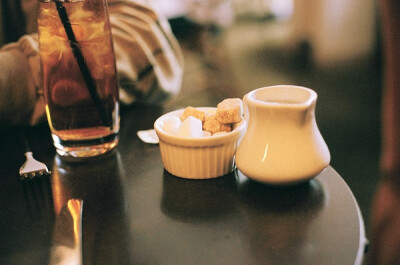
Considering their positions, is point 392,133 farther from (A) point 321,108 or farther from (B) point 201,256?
(A) point 321,108

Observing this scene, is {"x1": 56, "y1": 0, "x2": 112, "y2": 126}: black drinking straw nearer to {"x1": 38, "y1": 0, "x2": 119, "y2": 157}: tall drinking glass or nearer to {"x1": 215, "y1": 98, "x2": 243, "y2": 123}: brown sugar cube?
{"x1": 38, "y1": 0, "x2": 119, "y2": 157}: tall drinking glass

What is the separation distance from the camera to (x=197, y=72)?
10.5 feet

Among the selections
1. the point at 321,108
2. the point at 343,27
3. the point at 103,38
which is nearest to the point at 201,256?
the point at 103,38

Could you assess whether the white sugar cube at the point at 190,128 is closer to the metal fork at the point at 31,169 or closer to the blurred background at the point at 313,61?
the metal fork at the point at 31,169

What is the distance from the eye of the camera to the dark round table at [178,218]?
43cm

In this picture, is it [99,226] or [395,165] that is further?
[395,165]

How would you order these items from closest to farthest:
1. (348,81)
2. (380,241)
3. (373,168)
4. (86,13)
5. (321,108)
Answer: (86,13)
(380,241)
(373,168)
(321,108)
(348,81)

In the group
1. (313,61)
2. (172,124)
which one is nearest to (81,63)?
(172,124)

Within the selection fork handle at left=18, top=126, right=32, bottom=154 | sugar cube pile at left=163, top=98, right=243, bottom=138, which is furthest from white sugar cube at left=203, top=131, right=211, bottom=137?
fork handle at left=18, top=126, right=32, bottom=154

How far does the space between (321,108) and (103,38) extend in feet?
6.36

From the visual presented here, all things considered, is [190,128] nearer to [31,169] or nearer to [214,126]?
[214,126]

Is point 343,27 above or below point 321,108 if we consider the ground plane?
above

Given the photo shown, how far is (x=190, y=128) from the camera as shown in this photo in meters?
0.56

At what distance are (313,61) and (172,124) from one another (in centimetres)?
314
